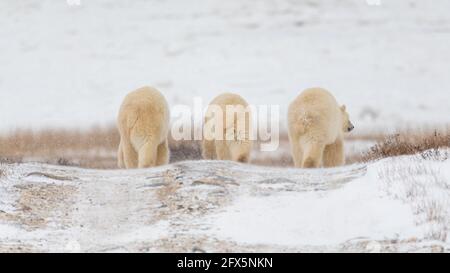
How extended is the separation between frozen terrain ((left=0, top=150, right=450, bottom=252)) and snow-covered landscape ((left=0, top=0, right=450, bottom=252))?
0.02 m

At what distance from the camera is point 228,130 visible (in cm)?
1166

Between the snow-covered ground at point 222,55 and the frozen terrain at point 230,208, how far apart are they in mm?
7175

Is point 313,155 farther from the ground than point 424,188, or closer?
farther from the ground

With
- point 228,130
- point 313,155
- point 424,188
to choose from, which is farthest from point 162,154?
point 424,188

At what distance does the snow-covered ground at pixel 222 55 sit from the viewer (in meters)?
21.7

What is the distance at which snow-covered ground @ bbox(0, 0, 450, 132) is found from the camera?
856 inches

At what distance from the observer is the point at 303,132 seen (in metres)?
11.4

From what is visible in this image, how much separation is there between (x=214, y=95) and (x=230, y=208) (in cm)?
1468

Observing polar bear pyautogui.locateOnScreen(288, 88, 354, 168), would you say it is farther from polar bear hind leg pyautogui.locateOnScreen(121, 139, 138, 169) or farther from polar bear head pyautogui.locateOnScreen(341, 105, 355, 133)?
polar bear hind leg pyautogui.locateOnScreen(121, 139, 138, 169)

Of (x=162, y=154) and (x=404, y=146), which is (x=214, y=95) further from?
(x=404, y=146)

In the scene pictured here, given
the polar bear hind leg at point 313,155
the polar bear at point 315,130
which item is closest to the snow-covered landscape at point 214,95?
the polar bear at point 315,130

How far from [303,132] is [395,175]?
218 centimetres
